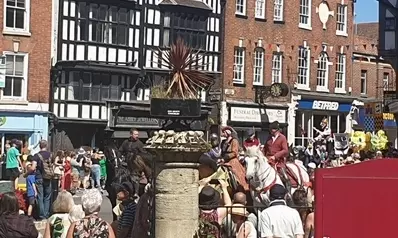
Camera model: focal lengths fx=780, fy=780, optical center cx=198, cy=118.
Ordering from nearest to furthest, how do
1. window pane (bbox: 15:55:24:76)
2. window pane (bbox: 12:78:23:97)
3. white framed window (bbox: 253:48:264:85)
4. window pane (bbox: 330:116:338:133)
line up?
1. window pane (bbox: 12:78:23:97)
2. window pane (bbox: 15:55:24:76)
3. white framed window (bbox: 253:48:264:85)
4. window pane (bbox: 330:116:338:133)

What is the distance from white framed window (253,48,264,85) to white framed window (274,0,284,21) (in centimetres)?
223

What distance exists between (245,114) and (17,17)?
12.1 m

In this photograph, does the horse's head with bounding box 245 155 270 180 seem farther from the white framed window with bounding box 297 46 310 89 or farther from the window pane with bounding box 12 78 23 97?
the white framed window with bounding box 297 46 310 89

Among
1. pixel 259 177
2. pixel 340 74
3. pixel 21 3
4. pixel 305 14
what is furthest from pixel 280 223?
pixel 340 74

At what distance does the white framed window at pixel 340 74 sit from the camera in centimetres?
4356

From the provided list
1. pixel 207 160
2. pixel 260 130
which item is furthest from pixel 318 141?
pixel 207 160

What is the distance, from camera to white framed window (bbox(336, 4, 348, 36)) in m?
44.1

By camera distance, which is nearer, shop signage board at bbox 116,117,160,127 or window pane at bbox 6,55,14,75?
window pane at bbox 6,55,14,75

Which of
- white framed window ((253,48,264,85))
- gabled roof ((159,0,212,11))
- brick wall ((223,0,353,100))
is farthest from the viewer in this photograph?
white framed window ((253,48,264,85))

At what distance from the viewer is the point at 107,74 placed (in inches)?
1372

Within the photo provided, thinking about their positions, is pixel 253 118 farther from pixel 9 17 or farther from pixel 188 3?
pixel 9 17

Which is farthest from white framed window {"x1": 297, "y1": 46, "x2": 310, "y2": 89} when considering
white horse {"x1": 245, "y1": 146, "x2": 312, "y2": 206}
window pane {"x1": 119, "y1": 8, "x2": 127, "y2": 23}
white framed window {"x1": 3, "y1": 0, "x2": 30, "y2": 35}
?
white horse {"x1": 245, "y1": 146, "x2": 312, "y2": 206}

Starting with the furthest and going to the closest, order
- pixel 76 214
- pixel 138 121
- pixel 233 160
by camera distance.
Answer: pixel 138 121 → pixel 233 160 → pixel 76 214

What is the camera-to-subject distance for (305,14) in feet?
138
